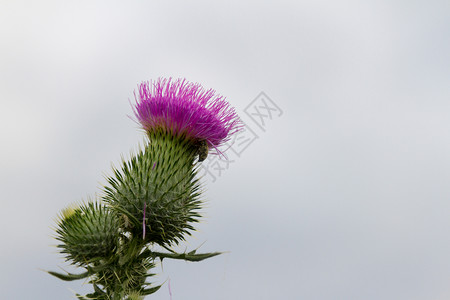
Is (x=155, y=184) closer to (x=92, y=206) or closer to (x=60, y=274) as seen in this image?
(x=92, y=206)

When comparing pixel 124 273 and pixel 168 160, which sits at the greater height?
pixel 168 160

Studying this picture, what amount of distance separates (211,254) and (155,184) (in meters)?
1.24

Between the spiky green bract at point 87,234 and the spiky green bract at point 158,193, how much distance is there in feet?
0.66

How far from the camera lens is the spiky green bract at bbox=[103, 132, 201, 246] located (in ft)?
Answer: 21.7

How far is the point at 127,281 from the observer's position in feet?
20.1

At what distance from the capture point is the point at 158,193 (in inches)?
264

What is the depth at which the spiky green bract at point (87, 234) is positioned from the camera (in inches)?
255

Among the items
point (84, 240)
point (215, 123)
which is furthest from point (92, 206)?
point (215, 123)

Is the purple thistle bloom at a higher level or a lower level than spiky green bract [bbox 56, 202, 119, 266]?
higher

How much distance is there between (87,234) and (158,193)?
1.07 meters

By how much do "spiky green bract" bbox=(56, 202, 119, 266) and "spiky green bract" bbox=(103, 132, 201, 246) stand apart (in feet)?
0.66

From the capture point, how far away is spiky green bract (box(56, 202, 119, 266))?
21.2 feet

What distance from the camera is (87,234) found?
6.48 metres

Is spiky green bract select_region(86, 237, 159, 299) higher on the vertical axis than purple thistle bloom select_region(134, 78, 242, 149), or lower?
lower
